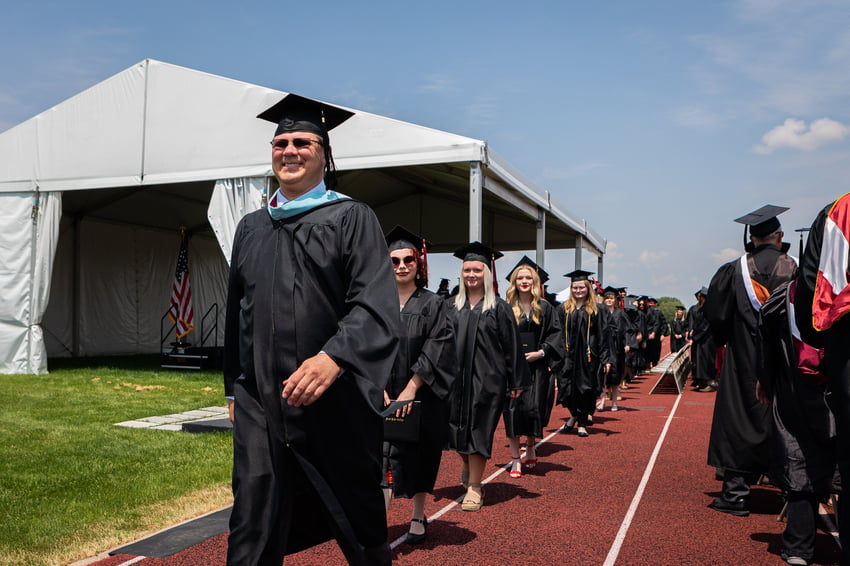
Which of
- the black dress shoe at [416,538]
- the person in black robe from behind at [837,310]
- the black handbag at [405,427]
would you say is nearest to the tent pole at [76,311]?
the black dress shoe at [416,538]

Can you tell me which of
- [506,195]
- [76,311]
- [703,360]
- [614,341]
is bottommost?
[703,360]

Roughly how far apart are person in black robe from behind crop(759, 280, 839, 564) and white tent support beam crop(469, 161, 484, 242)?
6.47 metres

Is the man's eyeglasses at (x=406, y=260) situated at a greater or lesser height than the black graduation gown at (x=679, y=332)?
greater

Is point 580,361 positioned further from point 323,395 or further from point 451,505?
point 323,395

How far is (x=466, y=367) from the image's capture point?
5.64 m

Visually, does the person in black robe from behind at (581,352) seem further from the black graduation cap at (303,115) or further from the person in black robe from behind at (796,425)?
the black graduation cap at (303,115)

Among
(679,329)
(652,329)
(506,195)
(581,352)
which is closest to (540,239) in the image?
(506,195)

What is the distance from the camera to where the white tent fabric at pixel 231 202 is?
12.1 metres

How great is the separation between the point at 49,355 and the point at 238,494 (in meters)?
18.9

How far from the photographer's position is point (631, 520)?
17.2ft

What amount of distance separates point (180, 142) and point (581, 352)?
25.4 ft

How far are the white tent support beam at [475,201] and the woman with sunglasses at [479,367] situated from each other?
4.80 m

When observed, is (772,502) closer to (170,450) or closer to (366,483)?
(366,483)

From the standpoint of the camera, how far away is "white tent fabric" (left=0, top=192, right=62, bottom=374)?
1394 centimetres
